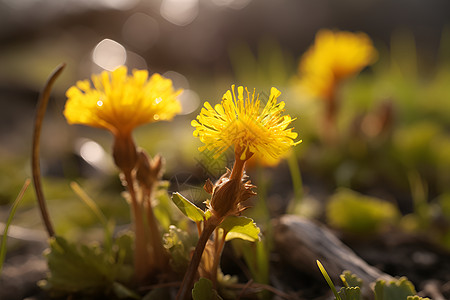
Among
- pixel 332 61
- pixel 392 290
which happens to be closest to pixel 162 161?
pixel 392 290

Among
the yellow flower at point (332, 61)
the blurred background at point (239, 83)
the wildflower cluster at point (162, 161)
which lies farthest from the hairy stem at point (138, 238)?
the yellow flower at point (332, 61)

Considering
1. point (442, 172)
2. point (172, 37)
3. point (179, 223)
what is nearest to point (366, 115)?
point (442, 172)

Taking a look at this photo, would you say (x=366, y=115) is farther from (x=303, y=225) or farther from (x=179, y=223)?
(x=179, y=223)

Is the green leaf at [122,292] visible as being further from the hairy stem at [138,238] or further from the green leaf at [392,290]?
the green leaf at [392,290]

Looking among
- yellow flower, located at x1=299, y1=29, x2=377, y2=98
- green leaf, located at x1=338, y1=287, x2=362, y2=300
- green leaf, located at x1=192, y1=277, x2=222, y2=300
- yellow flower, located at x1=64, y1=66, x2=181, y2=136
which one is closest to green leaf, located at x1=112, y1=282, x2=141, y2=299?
green leaf, located at x1=192, y1=277, x2=222, y2=300

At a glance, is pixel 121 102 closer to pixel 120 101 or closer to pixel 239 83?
pixel 120 101

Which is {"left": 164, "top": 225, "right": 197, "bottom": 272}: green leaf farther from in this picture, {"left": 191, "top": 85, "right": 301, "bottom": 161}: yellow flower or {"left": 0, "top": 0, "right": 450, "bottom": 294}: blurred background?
{"left": 191, "top": 85, "right": 301, "bottom": 161}: yellow flower

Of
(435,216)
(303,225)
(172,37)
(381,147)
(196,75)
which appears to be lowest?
(435,216)
